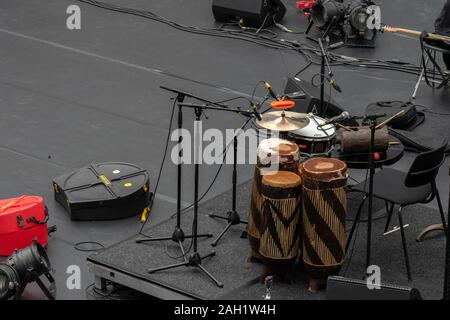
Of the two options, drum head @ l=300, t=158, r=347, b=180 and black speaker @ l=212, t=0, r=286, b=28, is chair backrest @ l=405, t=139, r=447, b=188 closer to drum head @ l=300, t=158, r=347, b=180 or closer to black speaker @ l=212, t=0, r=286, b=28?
drum head @ l=300, t=158, r=347, b=180

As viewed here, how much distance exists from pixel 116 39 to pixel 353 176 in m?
4.03

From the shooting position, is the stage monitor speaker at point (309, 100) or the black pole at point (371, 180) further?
the stage monitor speaker at point (309, 100)

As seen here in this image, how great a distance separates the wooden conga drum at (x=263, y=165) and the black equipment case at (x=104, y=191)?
120cm

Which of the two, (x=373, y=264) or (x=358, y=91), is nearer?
(x=373, y=264)

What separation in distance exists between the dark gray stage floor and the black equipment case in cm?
9

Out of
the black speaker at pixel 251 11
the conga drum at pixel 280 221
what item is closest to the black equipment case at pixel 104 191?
the conga drum at pixel 280 221

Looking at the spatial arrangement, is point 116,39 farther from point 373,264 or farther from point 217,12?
point 373,264

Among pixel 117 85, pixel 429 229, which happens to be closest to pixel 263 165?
pixel 429 229

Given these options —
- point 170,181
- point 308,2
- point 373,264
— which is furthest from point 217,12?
point 373,264

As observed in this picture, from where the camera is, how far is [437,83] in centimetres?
998

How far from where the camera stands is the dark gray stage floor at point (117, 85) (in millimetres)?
8102

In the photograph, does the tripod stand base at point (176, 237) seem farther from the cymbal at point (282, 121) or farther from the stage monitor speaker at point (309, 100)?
the stage monitor speaker at point (309, 100)

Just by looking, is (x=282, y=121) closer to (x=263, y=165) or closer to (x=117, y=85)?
(x=263, y=165)

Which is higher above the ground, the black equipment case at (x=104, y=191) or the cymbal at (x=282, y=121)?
the cymbal at (x=282, y=121)
